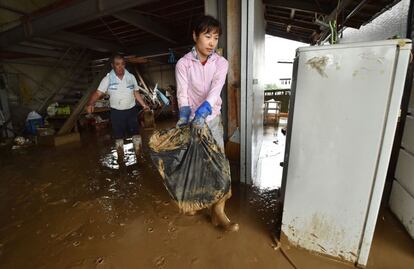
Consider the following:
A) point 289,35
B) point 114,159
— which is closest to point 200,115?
point 114,159

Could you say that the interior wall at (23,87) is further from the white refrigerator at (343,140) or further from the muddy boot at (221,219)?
the white refrigerator at (343,140)

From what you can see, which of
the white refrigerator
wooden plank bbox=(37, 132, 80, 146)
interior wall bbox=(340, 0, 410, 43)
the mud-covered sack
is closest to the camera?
the white refrigerator

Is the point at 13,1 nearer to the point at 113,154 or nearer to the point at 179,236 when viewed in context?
the point at 113,154

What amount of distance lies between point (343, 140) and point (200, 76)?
3.42 feet

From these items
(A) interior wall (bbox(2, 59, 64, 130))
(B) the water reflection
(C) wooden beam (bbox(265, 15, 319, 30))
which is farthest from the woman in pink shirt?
(A) interior wall (bbox(2, 59, 64, 130))

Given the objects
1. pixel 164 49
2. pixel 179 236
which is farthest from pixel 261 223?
pixel 164 49

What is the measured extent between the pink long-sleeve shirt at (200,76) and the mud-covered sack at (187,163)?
24 cm

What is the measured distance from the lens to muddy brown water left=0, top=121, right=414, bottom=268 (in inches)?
56.4

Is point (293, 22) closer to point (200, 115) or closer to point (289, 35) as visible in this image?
point (289, 35)

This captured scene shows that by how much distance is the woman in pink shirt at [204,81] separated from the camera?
1497 mm

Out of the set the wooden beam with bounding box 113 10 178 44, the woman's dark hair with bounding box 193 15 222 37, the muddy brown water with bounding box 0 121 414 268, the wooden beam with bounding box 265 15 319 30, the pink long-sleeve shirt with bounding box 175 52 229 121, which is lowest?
the muddy brown water with bounding box 0 121 414 268

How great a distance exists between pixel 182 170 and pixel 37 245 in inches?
50.2

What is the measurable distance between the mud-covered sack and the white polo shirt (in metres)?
1.76

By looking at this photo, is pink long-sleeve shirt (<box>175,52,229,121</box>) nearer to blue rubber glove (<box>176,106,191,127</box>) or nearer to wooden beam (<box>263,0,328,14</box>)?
blue rubber glove (<box>176,106,191,127</box>)
